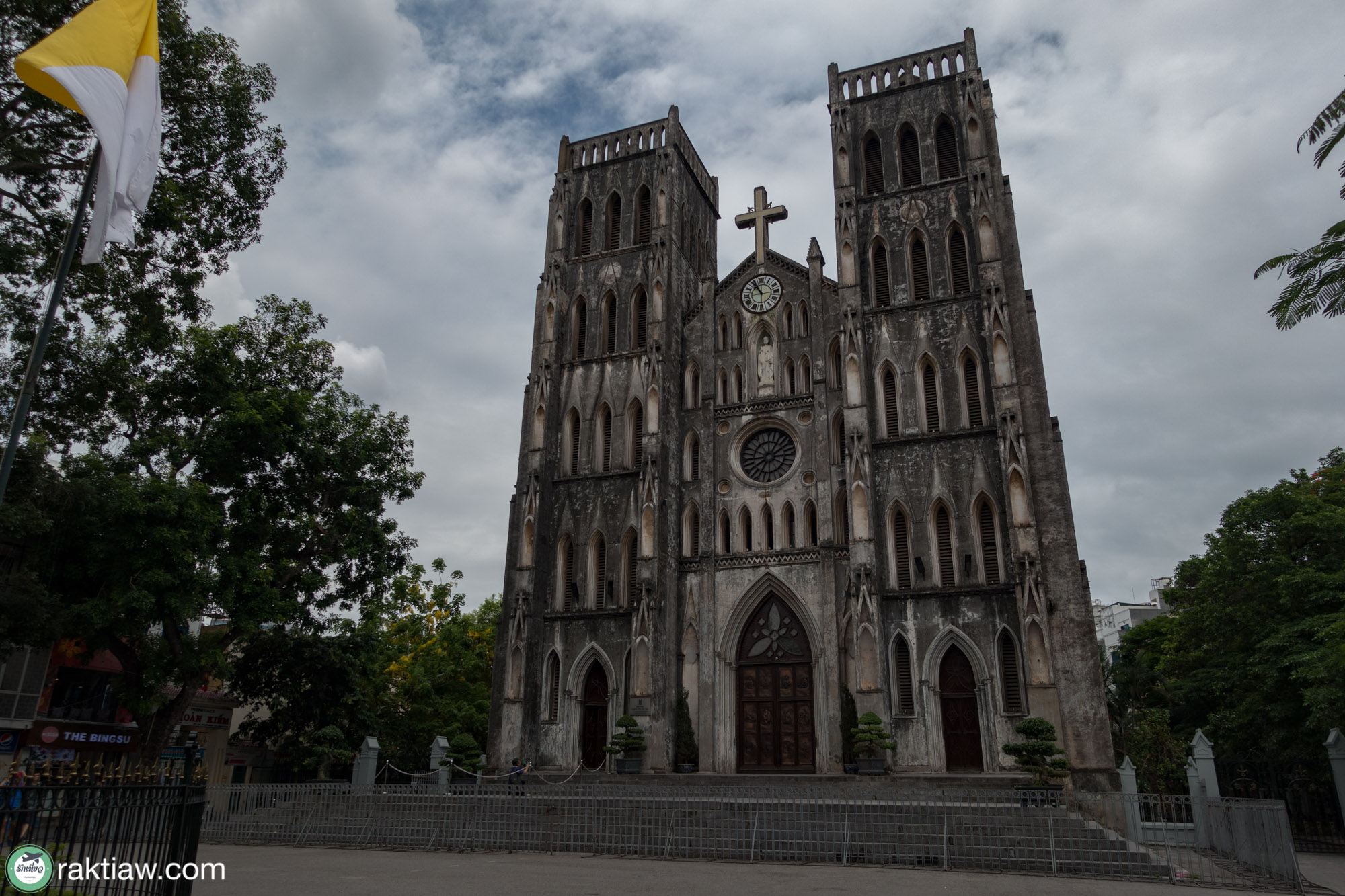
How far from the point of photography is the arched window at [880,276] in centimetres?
2730

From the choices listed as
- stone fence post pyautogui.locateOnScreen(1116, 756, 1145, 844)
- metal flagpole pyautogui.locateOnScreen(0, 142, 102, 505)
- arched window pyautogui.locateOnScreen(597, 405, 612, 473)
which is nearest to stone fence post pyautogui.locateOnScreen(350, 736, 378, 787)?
arched window pyautogui.locateOnScreen(597, 405, 612, 473)

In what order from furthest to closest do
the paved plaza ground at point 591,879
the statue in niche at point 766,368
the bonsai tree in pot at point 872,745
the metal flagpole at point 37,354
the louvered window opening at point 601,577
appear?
the statue in niche at point 766,368 → the louvered window opening at point 601,577 → the bonsai tree in pot at point 872,745 → the paved plaza ground at point 591,879 → the metal flagpole at point 37,354

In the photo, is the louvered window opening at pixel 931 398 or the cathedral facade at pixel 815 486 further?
the louvered window opening at pixel 931 398

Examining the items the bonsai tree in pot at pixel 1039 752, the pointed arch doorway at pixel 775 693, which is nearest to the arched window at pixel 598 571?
the pointed arch doorway at pixel 775 693

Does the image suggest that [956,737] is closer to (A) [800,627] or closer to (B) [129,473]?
(A) [800,627]

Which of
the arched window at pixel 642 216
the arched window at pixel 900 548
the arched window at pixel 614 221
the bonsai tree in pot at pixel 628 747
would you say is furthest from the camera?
the arched window at pixel 614 221

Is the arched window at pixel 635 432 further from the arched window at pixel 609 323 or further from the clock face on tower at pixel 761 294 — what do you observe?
the clock face on tower at pixel 761 294

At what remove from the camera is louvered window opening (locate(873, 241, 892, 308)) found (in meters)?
27.3

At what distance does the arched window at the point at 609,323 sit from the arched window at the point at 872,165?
9036 mm

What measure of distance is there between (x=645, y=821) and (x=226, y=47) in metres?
15.4

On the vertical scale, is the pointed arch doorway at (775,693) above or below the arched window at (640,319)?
below

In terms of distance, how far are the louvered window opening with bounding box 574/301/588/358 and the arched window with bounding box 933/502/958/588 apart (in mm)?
12833

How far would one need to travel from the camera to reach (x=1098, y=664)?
71.4ft

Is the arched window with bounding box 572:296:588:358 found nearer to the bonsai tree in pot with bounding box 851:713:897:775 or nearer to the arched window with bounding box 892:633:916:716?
the arched window with bounding box 892:633:916:716
